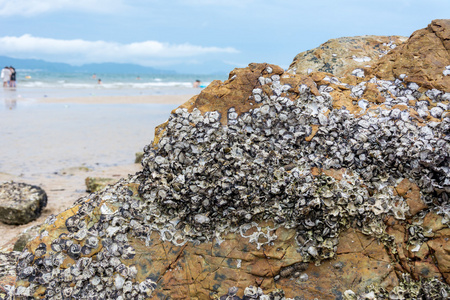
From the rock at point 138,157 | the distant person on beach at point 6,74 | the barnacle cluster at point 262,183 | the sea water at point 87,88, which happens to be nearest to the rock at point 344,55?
the barnacle cluster at point 262,183

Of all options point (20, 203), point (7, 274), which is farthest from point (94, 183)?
point (7, 274)

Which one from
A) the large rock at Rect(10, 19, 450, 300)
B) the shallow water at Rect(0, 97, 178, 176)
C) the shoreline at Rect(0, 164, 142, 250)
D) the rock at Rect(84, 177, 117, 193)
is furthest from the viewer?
the shallow water at Rect(0, 97, 178, 176)

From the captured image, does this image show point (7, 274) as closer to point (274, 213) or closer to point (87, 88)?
point (274, 213)

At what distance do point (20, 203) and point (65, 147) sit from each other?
5.26 m

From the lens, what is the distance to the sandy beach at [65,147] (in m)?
7.86

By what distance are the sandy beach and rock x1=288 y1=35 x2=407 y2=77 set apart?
4296mm

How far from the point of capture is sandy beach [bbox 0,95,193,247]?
786 centimetres

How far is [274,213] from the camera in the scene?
2789 mm

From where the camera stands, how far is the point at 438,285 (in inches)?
101

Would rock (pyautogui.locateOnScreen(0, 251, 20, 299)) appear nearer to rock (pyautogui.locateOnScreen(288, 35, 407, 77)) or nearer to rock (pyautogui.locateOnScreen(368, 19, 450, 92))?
rock (pyautogui.locateOnScreen(288, 35, 407, 77))

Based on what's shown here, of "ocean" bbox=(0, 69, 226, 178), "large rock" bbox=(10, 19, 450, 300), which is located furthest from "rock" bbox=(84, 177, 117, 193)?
"large rock" bbox=(10, 19, 450, 300)

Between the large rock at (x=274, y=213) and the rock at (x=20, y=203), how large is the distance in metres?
3.32

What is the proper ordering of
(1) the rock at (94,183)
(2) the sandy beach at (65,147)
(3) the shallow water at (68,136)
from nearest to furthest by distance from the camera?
(1) the rock at (94,183)
(2) the sandy beach at (65,147)
(3) the shallow water at (68,136)

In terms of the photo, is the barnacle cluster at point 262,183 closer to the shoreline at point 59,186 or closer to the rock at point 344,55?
the rock at point 344,55
